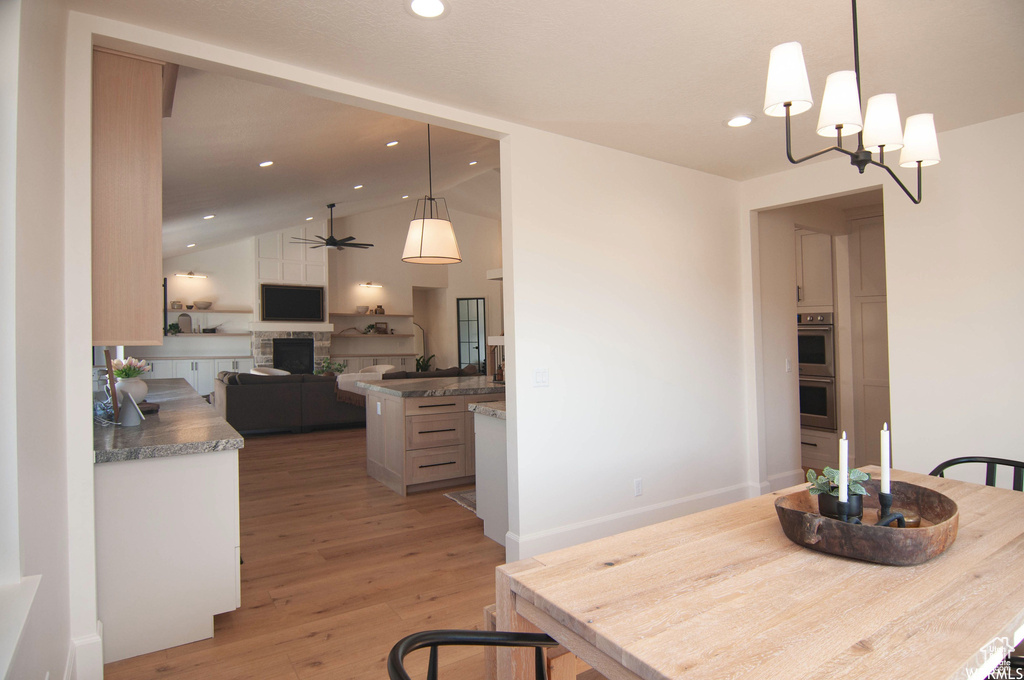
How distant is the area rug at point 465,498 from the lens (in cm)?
411

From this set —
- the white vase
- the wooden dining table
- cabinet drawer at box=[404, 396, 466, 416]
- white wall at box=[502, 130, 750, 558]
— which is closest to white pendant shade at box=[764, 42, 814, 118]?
the wooden dining table

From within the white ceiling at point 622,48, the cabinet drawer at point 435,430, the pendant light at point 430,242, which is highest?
the white ceiling at point 622,48

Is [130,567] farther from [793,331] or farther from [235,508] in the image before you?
[793,331]

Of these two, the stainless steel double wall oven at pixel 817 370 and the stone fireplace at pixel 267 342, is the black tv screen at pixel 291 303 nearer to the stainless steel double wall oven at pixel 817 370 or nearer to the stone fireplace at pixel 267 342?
the stone fireplace at pixel 267 342

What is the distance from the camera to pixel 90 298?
6.38 ft

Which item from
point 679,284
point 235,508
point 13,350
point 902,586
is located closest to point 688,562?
point 902,586

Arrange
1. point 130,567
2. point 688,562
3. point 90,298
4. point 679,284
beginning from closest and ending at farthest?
point 688,562, point 90,298, point 130,567, point 679,284

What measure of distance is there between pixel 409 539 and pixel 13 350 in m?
2.54

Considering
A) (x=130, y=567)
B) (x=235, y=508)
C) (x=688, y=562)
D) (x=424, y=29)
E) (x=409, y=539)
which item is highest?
(x=424, y=29)

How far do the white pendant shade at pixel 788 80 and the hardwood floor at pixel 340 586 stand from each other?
2.12 meters

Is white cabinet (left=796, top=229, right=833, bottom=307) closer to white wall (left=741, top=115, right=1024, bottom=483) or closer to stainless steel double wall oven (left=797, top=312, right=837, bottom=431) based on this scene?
stainless steel double wall oven (left=797, top=312, right=837, bottom=431)

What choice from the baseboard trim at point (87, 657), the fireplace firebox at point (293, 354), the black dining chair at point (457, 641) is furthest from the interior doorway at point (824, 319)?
the fireplace firebox at point (293, 354)

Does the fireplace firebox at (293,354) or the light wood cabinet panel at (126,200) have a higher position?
the light wood cabinet panel at (126,200)

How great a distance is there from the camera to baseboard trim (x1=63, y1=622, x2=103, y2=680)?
1855 millimetres
